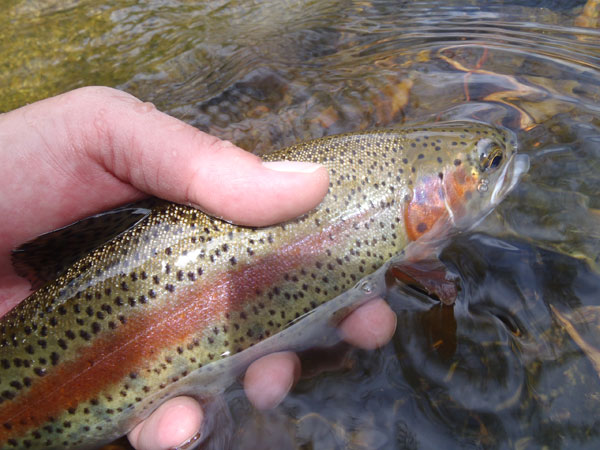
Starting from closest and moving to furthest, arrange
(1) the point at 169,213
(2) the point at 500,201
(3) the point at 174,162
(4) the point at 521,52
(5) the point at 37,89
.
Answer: (3) the point at 174,162 → (1) the point at 169,213 → (2) the point at 500,201 → (4) the point at 521,52 → (5) the point at 37,89

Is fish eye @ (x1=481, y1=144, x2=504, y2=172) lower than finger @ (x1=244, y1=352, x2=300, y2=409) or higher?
higher

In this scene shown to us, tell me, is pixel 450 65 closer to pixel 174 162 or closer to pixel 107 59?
pixel 174 162

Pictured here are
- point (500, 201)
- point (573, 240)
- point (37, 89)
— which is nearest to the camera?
point (573, 240)

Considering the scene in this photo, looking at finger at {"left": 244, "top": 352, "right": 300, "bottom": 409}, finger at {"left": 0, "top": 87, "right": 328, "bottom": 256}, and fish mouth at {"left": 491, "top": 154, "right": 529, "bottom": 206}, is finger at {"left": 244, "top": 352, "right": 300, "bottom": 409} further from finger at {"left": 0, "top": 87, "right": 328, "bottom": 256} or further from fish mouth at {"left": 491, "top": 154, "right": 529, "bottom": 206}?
fish mouth at {"left": 491, "top": 154, "right": 529, "bottom": 206}

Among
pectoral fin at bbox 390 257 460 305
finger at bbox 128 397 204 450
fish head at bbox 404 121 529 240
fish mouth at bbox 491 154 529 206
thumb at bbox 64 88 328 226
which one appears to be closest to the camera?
thumb at bbox 64 88 328 226

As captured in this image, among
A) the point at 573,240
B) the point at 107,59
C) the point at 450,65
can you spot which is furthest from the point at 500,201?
the point at 107,59

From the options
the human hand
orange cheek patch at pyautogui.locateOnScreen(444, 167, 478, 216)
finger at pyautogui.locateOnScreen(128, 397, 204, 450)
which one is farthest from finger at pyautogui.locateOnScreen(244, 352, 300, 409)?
orange cheek patch at pyautogui.locateOnScreen(444, 167, 478, 216)

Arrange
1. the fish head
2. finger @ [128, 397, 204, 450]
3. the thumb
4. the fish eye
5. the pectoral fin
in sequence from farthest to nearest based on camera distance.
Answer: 1. the fish eye
2. the fish head
3. the pectoral fin
4. finger @ [128, 397, 204, 450]
5. the thumb

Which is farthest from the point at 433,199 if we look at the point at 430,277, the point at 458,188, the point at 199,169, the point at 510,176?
the point at 199,169
